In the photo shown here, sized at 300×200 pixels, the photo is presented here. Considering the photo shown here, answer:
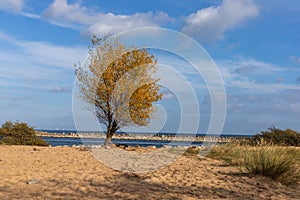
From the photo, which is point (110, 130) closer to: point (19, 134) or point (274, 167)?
point (19, 134)

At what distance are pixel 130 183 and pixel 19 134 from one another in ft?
59.0

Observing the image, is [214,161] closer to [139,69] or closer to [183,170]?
[183,170]

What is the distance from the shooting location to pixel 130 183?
33.0 ft

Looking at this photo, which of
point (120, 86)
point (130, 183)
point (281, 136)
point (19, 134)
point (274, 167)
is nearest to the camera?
point (130, 183)

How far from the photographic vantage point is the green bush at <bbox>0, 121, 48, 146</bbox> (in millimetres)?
25656

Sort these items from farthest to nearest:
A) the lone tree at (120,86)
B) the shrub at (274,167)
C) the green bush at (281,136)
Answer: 1. the green bush at (281,136)
2. the lone tree at (120,86)
3. the shrub at (274,167)

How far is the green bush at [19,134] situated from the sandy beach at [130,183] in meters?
12.6

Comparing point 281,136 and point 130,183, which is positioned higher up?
point 281,136

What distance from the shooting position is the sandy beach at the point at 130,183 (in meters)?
8.83

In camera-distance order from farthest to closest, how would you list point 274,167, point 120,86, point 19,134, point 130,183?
point 19,134 < point 120,86 < point 274,167 < point 130,183

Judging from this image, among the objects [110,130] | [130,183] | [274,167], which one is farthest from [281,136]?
[130,183]

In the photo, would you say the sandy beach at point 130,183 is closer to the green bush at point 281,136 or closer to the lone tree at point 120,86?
the lone tree at point 120,86

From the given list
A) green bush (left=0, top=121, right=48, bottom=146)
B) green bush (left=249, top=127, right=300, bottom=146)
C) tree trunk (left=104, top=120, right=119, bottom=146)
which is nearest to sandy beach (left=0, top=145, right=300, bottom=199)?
tree trunk (left=104, top=120, right=119, bottom=146)

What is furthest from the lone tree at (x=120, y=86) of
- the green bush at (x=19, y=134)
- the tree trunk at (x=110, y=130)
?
the green bush at (x=19, y=134)
